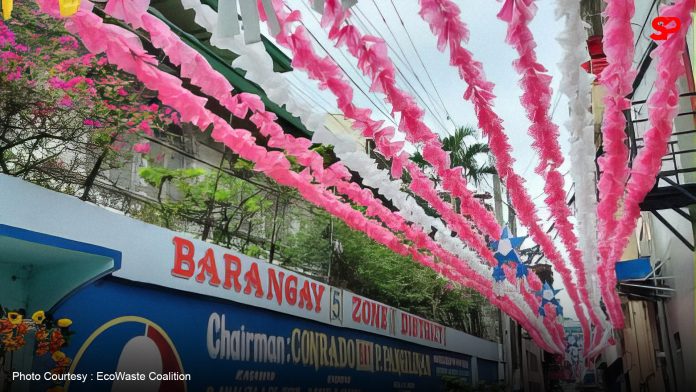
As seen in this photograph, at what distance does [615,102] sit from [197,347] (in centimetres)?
570

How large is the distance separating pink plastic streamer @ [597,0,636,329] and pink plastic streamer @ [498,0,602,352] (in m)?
0.49

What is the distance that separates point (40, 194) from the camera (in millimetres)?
5828

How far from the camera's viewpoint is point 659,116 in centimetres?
607

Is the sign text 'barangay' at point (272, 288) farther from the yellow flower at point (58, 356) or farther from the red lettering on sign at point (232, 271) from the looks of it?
the yellow flower at point (58, 356)

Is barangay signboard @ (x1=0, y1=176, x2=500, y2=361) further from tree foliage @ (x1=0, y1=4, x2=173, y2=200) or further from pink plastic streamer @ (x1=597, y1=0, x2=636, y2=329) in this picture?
pink plastic streamer @ (x1=597, y1=0, x2=636, y2=329)

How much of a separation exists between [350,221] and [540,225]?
310cm

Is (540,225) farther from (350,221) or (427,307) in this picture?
(427,307)

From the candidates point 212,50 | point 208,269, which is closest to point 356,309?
point 208,269

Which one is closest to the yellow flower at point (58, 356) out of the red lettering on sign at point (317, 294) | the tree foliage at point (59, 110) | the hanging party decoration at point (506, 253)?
the tree foliage at point (59, 110)

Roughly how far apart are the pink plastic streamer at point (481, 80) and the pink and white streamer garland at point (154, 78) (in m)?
2.28

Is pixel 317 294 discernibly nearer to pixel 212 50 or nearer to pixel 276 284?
pixel 276 284

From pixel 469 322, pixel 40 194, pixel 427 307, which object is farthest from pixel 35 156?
pixel 469 322

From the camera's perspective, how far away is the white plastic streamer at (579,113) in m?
4.52

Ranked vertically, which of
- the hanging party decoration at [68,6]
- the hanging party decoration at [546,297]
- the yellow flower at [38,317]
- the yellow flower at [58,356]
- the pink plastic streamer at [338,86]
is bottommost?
the yellow flower at [58,356]
